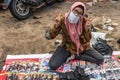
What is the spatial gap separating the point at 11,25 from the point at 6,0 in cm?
51

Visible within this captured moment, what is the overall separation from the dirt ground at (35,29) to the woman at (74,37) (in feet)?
2.04

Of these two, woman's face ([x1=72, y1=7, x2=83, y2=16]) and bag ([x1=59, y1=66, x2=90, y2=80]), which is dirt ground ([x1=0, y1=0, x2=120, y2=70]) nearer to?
bag ([x1=59, y1=66, x2=90, y2=80])

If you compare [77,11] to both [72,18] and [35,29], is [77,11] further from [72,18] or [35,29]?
[35,29]

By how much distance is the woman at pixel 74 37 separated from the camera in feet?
11.5

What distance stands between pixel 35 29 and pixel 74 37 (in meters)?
1.83

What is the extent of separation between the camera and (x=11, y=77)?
375cm

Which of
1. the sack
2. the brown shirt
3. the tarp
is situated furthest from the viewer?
the sack

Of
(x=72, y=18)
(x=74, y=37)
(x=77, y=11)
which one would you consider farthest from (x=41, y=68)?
(x=77, y=11)

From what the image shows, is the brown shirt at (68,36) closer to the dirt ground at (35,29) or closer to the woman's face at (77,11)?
the woman's face at (77,11)

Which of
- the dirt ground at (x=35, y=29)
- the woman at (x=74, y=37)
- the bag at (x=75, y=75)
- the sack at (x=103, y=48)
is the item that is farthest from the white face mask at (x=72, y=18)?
the dirt ground at (x=35, y=29)

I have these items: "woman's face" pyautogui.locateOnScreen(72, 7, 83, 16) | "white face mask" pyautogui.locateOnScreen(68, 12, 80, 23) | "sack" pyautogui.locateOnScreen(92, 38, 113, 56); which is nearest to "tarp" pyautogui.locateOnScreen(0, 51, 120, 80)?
"sack" pyautogui.locateOnScreen(92, 38, 113, 56)

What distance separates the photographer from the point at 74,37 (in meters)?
3.71

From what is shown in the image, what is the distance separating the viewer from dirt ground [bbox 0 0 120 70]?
183 inches

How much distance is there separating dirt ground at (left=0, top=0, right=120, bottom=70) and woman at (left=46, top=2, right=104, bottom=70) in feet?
2.04
